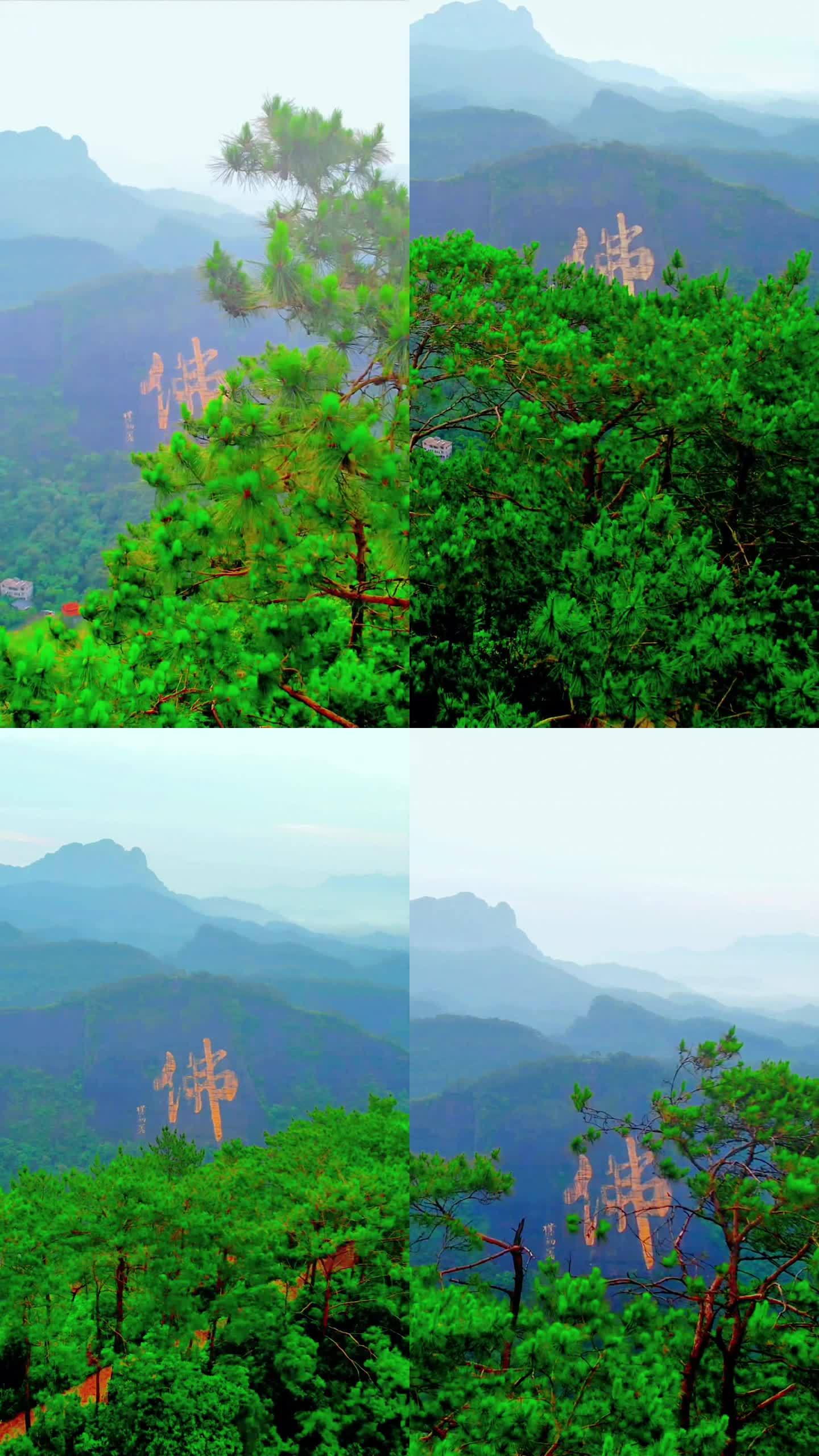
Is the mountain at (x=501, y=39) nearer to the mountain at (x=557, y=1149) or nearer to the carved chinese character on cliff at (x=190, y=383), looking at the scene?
the carved chinese character on cliff at (x=190, y=383)

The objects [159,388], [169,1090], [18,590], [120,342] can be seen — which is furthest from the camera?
[120,342]

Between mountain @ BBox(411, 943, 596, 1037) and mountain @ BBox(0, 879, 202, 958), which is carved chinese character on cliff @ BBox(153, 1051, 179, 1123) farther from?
mountain @ BBox(411, 943, 596, 1037)

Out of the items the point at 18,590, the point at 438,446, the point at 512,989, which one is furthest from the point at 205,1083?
the point at 438,446

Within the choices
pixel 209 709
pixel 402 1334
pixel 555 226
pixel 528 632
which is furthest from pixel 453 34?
pixel 402 1334

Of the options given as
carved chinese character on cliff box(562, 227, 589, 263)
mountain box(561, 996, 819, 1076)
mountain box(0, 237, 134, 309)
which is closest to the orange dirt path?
mountain box(561, 996, 819, 1076)

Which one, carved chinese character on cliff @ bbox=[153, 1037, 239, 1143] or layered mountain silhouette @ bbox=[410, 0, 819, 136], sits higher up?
layered mountain silhouette @ bbox=[410, 0, 819, 136]

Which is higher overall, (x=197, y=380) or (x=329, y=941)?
(x=197, y=380)

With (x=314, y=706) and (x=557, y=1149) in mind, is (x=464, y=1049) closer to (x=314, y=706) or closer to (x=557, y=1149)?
(x=557, y=1149)
